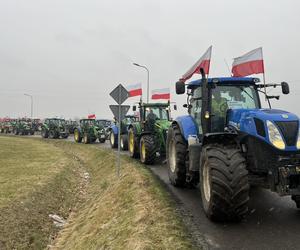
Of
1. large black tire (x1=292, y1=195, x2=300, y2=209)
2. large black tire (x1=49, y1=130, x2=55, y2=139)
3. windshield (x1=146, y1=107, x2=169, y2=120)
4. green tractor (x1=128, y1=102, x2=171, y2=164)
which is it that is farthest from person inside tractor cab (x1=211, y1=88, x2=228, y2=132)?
large black tire (x1=49, y1=130, x2=55, y2=139)

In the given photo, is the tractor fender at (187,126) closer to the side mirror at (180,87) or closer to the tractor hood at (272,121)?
the side mirror at (180,87)

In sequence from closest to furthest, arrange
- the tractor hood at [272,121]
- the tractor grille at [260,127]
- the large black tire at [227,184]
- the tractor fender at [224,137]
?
the large black tire at [227,184] < the tractor hood at [272,121] < the tractor grille at [260,127] < the tractor fender at [224,137]

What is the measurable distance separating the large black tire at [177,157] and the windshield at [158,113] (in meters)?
6.22

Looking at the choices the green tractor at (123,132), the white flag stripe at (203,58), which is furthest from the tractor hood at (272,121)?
the green tractor at (123,132)

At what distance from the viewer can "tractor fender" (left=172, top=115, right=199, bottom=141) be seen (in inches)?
348

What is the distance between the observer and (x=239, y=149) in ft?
22.0

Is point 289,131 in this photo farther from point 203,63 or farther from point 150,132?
point 150,132

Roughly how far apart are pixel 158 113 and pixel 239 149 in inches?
393

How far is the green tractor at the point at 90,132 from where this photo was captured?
28.3 metres

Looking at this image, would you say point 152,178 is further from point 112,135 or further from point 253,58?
point 112,135

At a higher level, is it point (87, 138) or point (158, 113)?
point (158, 113)

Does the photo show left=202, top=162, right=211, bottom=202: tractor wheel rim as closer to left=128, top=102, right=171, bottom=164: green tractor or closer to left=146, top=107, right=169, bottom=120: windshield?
left=128, top=102, right=171, bottom=164: green tractor

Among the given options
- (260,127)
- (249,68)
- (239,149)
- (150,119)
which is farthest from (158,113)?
(260,127)

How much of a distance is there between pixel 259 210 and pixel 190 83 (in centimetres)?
336
